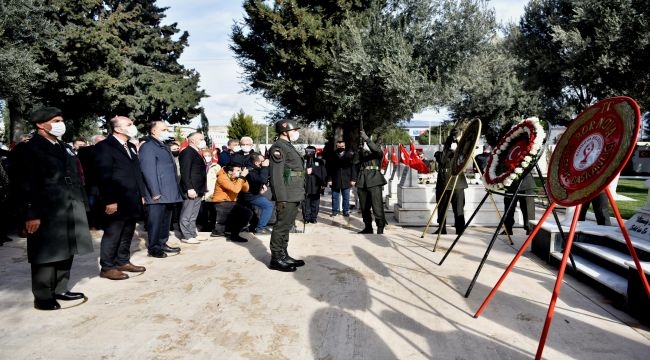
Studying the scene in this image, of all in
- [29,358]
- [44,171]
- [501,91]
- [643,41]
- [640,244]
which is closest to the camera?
[29,358]

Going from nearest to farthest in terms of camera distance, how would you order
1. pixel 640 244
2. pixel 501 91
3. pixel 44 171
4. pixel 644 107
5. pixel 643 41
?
pixel 44 171 < pixel 640 244 < pixel 643 41 < pixel 644 107 < pixel 501 91

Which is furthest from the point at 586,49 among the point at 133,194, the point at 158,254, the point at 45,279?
the point at 45,279

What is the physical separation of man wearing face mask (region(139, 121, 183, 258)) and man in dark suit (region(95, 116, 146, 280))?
0.65 m

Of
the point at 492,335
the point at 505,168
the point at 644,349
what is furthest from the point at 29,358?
the point at 505,168

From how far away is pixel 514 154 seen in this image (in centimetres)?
470

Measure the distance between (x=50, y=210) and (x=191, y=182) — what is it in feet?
9.47

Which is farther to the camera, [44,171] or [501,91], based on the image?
[501,91]

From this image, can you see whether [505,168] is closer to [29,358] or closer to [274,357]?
[274,357]

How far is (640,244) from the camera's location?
Result: 170 inches

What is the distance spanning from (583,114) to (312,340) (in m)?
2.82

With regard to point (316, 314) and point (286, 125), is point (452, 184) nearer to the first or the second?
point (286, 125)

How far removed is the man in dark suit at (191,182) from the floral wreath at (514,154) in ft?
14.0

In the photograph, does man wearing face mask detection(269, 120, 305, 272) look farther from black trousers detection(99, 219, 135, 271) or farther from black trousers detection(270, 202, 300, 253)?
black trousers detection(99, 219, 135, 271)

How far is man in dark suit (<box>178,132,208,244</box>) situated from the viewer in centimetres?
652
